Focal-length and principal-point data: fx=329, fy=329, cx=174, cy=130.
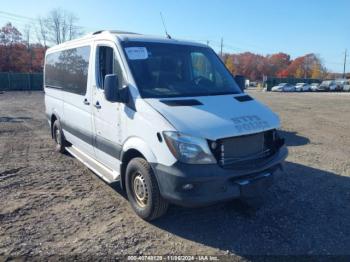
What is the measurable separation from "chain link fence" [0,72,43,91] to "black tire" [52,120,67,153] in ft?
125

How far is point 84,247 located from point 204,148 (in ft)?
5.76

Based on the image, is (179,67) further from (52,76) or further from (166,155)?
(52,76)

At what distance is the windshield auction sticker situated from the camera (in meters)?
4.52

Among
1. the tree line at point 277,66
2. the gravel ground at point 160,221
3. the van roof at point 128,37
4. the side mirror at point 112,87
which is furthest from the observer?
the tree line at point 277,66

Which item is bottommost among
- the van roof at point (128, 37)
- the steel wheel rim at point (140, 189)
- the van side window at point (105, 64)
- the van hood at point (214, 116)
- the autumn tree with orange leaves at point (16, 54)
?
the steel wheel rim at point (140, 189)

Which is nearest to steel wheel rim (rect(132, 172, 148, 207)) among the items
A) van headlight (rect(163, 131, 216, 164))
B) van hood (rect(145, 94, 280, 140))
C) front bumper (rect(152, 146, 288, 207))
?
front bumper (rect(152, 146, 288, 207))

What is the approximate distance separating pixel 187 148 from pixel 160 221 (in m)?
1.26

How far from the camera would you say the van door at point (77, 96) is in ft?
18.1

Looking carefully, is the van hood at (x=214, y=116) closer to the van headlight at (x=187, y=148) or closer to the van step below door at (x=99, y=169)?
the van headlight at (x=187, y=148)

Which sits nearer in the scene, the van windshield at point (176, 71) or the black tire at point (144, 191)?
the black tire at point (144, 191)

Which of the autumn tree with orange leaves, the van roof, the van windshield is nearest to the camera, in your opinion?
the van windshield

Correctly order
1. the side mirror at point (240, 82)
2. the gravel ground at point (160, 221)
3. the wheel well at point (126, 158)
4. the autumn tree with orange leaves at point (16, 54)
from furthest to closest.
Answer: the autumn tree with orange leaves at point (16, 54), the side mirror at point (240, 82), the wheel well at point (126, 158), the gravel ground at point (160, 221)

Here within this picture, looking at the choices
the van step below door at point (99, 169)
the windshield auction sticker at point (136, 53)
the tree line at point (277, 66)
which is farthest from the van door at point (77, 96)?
the tree line at point (277, 66)

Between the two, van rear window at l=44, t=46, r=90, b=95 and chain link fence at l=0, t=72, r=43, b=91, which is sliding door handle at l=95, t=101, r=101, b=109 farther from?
chain link fence at l=0, t=72, r=43, b=91
